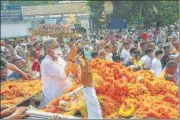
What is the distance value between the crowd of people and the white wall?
1.15 ft

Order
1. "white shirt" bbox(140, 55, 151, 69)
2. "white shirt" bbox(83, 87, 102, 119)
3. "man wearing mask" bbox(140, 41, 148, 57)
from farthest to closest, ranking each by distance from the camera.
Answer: "man wearing mask" bbox(140, 41, 148, 57), "white shirt" bbox(140, 55, 151, 69), "white shirt" bbox(83, 87, 102, 119)

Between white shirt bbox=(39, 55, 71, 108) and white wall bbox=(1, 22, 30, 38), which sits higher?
white wall bbox=(1, 22, 30, 38)

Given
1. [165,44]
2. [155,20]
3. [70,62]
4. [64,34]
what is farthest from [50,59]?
[165,44]

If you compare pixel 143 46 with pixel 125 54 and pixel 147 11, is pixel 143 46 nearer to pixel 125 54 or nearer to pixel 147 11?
pixel 125 54

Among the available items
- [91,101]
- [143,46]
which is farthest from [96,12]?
[143,46]

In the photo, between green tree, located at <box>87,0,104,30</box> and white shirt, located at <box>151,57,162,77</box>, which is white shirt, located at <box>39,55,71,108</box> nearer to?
green tree, located at <box>87,0,104,30</box>

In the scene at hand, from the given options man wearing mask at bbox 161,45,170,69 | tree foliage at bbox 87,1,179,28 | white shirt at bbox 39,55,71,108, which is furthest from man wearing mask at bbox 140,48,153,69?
white shirt at bbox 39,55,71,108

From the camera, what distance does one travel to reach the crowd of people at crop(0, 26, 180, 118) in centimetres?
570

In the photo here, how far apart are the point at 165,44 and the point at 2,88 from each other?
12.1 feet

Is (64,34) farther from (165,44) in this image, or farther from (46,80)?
(165,44)

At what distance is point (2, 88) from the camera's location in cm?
648

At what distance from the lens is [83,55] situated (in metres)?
5.87

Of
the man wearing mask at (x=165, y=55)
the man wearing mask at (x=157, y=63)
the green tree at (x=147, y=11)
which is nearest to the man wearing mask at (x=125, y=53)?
the man wearing mask at (x=165, y=55)

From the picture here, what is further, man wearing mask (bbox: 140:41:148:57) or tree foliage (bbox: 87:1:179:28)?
man wearing mask (bbox: 140:41:148:57)
